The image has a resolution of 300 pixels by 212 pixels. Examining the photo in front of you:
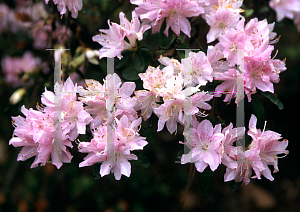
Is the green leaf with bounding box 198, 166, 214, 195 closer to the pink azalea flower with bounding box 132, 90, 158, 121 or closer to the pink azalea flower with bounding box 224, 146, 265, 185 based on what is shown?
the pink azalea flower with bounding box 224, 146, 265, 185

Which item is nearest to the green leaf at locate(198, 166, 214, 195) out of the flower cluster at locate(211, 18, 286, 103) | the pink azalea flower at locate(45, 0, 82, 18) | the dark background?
the flower cluster at locate(211, 18, 286, 103)

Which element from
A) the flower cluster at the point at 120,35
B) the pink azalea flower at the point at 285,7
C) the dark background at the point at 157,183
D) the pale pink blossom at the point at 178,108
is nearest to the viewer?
the pale pink blossom at the point at 178,108

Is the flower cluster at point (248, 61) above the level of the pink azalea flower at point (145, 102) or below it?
above

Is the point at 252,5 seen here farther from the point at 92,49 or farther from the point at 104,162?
Result: the point at 104,162

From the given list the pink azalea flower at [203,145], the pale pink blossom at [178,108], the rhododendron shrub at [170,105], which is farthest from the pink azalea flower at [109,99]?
the pink azalea flower at [203,145]

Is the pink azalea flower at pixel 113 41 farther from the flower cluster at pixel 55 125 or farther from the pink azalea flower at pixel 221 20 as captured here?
the pink azalea flower at pixel 221 20

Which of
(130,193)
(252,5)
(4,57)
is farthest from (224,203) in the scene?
(4,57)

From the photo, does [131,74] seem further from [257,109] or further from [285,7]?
[285,7]
